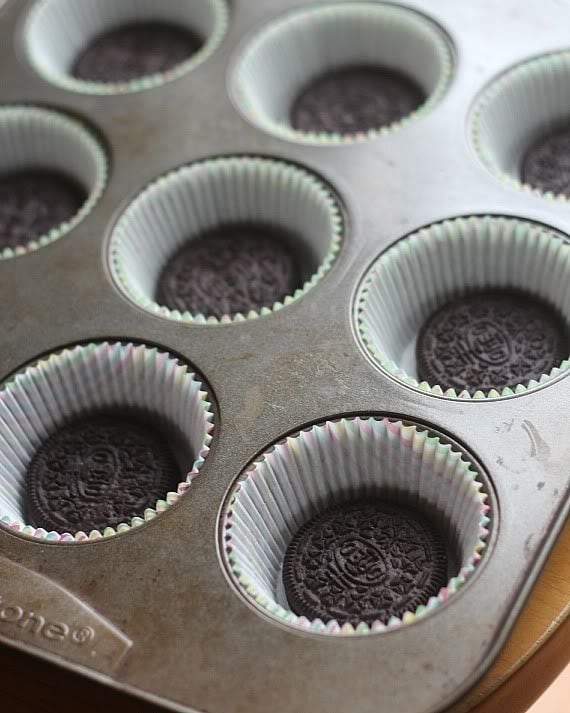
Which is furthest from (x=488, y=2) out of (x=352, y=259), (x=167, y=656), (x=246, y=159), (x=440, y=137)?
(x=167, y=656)

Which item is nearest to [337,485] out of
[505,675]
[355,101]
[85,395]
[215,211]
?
[505,675]

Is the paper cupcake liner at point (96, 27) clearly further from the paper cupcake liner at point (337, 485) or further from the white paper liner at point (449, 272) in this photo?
the paper cupcake liner at point (337, 485)

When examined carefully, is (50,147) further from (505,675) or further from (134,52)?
(505,675)

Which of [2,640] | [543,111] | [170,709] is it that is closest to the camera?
[170,709]

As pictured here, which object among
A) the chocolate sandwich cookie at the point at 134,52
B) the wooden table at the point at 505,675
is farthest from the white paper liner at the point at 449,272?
the chocolate sandwich cookie at the point at 134,52

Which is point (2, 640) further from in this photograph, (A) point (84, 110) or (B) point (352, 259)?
(A) point (84, 110)
